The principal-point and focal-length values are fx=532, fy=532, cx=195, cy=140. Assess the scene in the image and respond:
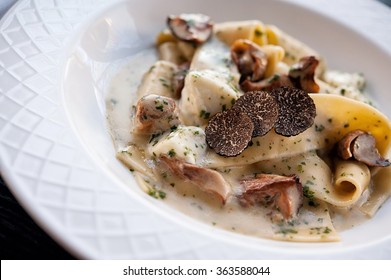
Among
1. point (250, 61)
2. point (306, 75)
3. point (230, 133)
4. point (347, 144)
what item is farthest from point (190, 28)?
point (347, 144)

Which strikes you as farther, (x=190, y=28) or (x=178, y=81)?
(x=190, y=28)

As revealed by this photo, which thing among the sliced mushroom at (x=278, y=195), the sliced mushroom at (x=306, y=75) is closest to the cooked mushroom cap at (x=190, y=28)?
the sliced mushroom at (x=306, y=75)

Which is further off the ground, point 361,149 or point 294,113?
point 294,113

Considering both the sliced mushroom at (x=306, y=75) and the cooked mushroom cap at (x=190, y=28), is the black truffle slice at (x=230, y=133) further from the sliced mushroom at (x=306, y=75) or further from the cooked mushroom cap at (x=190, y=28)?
the cooked mushroom cap at (x=190, y=28)

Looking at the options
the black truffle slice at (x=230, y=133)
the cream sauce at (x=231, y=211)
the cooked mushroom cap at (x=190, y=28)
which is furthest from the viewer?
the cooked mushroom cap at (x=190, y=28)

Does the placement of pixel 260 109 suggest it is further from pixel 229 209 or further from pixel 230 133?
pixel 229 209

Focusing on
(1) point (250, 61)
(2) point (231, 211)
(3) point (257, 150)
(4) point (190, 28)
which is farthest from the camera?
(4) point (190, 28)

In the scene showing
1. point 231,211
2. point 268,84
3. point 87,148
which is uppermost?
point 87,148
